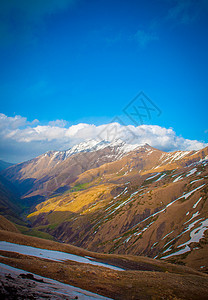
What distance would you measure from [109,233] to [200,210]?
74965 millimetres

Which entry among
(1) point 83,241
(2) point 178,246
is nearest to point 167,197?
(2) point 178,246

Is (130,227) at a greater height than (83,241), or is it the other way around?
(130,227)

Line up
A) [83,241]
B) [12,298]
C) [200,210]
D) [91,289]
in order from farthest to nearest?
[83,241]
[200,210]
[91,289]
[12,298]

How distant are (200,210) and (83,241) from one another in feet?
350

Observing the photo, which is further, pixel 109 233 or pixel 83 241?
pixel 83 241

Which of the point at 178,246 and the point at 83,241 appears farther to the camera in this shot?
the point at 83,241

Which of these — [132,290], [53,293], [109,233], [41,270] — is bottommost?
[109,233]

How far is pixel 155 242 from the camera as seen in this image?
3639 inches

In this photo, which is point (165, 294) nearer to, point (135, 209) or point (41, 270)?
point (41, 270)

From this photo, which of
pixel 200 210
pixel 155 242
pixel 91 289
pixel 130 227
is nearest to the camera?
pixel 91 289

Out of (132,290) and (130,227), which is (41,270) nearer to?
(132,290)

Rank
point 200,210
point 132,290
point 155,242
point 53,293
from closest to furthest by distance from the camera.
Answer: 1. point 53,293
2. point 132,290
3. point 155,242
4. point 200,210

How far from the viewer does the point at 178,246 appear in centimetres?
7562

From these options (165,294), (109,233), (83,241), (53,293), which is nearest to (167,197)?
(109,233)
